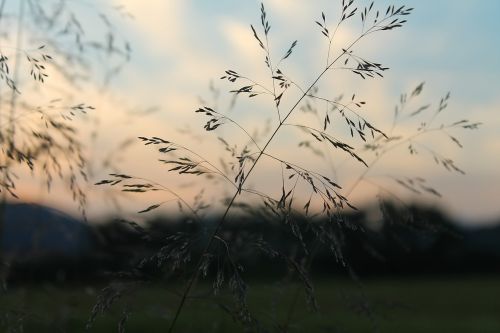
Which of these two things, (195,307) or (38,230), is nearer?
(195,307)

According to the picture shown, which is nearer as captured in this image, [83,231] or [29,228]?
[29,228]

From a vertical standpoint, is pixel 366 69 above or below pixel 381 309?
above

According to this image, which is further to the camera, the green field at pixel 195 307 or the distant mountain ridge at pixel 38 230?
the distant mountain ridge at pixel 38 230

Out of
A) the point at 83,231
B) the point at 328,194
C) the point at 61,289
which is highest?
the point at 328,194

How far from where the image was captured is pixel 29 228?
365 cm

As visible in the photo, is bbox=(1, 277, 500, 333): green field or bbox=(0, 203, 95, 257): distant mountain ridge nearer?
bbox=(1, 277, 500, 333): green field

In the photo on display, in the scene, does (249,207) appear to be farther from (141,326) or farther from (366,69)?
(141,326)

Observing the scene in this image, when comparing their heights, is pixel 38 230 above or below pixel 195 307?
above

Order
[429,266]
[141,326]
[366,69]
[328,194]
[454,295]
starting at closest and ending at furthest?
[328,194] < [366,69] < [141,326] < [454,295] < [429,266]

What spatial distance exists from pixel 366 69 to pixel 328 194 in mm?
374

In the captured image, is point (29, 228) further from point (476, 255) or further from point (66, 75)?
point (476, 255)

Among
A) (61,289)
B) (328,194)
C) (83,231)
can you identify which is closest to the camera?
(328,194)

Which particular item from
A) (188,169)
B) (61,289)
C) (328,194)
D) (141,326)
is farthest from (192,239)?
(141,326)

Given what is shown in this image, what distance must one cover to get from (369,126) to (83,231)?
7.88 feet
